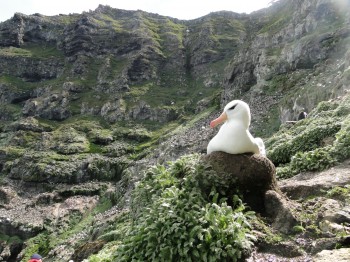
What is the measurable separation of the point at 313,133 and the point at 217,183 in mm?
9723

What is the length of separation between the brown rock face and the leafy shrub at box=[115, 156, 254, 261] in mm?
443

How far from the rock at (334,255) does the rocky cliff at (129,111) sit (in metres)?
1.26

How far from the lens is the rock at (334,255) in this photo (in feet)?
21.6

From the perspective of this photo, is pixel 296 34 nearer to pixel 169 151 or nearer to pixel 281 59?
pixel 281 59

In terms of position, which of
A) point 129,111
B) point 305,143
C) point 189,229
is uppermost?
point 189,229

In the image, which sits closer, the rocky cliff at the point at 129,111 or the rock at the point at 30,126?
the rocky cliff at the point at 129,111

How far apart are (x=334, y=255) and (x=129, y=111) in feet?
451

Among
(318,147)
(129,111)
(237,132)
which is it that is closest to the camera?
(237,132)

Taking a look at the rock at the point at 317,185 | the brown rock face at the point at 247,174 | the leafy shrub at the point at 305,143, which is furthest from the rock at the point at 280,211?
the leafy shrub at the point at 305,143

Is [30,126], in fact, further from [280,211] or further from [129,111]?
[280,211]

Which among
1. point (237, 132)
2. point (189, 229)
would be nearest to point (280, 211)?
point (237, 132)

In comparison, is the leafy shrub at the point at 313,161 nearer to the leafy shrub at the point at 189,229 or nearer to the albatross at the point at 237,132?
the albatross at the point at 237,132

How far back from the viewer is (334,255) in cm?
676

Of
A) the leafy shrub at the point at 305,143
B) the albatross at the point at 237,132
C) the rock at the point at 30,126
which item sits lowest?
the rock at the point at 30,126
